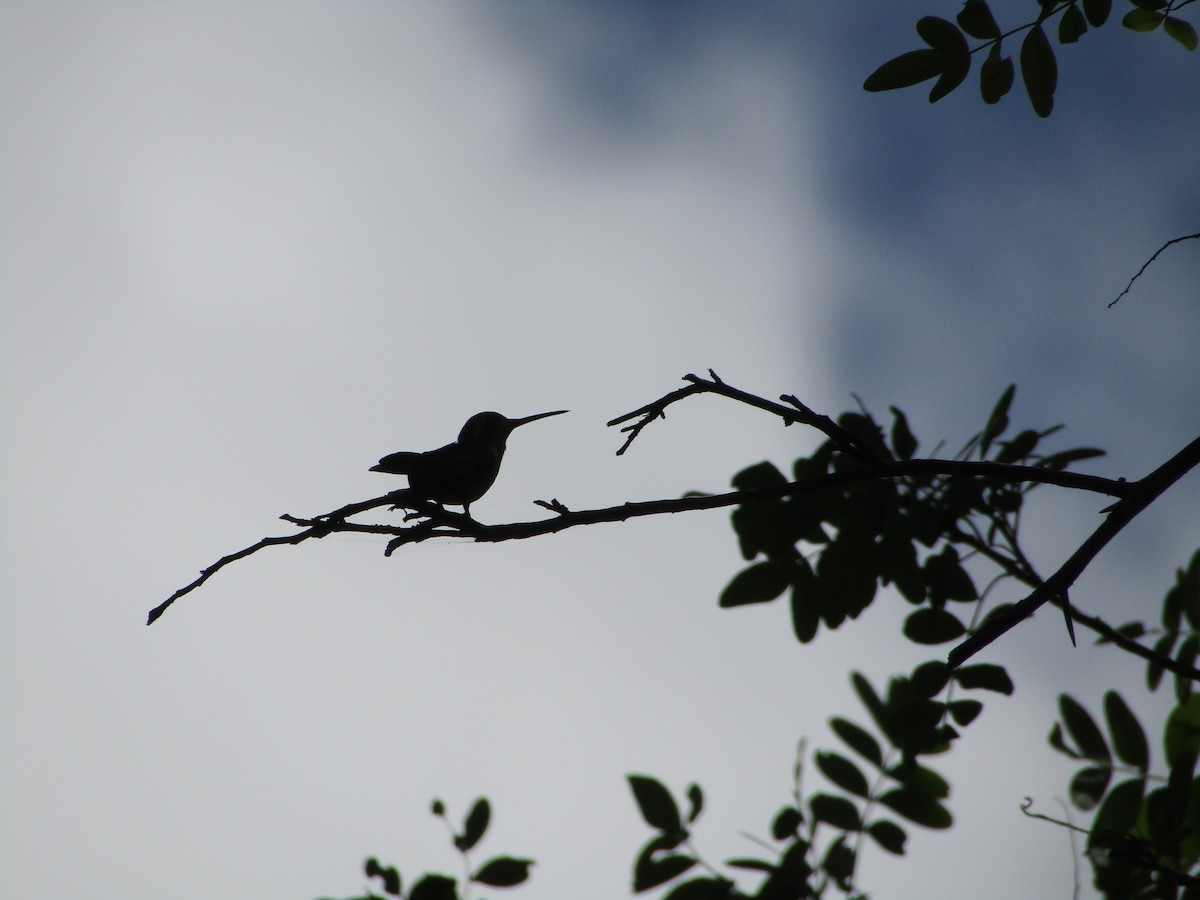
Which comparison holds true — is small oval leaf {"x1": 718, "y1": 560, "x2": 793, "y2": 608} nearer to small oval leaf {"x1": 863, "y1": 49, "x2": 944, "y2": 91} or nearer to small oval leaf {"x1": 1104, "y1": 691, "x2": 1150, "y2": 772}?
small oval leaf {"x1": 1104, "y1": 691, "x2": 1150, "y2": 772}

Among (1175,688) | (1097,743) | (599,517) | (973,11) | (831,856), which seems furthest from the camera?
(1175,688)

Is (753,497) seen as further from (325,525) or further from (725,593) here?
(725,593)

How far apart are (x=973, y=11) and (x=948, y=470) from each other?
1645 mm

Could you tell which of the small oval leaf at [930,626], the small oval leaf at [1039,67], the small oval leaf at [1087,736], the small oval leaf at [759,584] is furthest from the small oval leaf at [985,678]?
the small oval leaf at [1039,67]

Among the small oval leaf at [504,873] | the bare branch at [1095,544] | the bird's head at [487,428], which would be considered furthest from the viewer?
the bird's head at [487,428]

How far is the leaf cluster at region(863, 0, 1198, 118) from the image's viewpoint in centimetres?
315

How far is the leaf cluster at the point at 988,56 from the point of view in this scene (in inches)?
124

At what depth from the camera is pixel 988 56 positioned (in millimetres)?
3225

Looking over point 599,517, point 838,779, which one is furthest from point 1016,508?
point 599,517

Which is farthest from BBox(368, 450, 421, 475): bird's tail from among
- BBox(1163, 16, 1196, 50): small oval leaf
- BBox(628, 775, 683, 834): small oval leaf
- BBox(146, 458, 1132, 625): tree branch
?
BBox(1163, 16, 1196, 50): small oval leaf

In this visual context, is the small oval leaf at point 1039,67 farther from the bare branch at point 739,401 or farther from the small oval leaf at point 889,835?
the small oval leaf at point 889,835

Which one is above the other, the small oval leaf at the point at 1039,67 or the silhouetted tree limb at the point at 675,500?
the small oval leaf at the point at 1039,67

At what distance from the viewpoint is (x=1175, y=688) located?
3791mm

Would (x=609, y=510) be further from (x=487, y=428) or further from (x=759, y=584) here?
(x=487, y=428)
